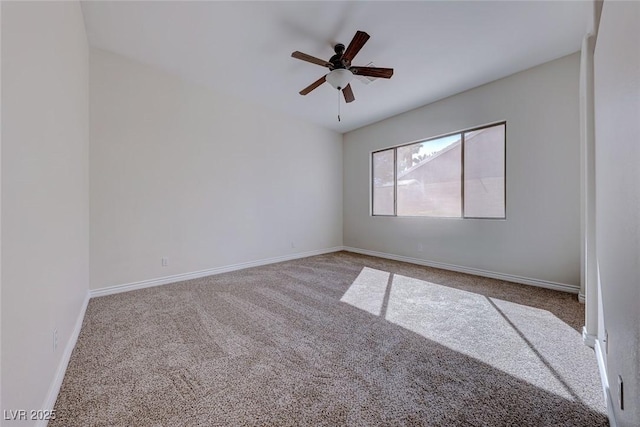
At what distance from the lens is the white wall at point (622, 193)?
0.81m

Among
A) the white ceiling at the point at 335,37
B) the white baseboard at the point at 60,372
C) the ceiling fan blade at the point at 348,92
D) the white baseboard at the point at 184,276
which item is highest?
the white ceiling at the point at 335,37

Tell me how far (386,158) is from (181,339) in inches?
178

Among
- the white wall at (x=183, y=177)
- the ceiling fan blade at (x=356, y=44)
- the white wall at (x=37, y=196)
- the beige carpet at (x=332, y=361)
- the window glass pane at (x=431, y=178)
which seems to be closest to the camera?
the white wall at (x=37, y=196)

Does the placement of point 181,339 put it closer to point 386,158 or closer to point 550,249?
point 550,249

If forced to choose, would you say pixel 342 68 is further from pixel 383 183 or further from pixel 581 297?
pixel 581 297

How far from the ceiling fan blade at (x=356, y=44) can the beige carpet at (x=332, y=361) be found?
8.26 ft

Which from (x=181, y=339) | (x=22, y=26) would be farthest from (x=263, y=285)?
(x=22, y=26)

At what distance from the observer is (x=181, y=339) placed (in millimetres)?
1930

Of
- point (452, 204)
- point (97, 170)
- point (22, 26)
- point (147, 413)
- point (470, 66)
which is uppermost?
point (470, 66)

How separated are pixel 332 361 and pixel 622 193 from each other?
5.59 ft

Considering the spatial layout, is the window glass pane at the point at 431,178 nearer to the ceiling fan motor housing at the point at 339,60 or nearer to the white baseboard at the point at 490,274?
the white baseboard at the point at 490,274

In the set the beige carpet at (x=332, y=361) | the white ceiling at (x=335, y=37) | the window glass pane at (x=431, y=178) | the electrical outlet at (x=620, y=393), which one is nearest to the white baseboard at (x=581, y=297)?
the beige carpet at (x=332, y=361)

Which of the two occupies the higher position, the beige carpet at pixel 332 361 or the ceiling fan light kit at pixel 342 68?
the ceiling fan light kit at pixel 342 68

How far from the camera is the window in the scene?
11.6 feet
